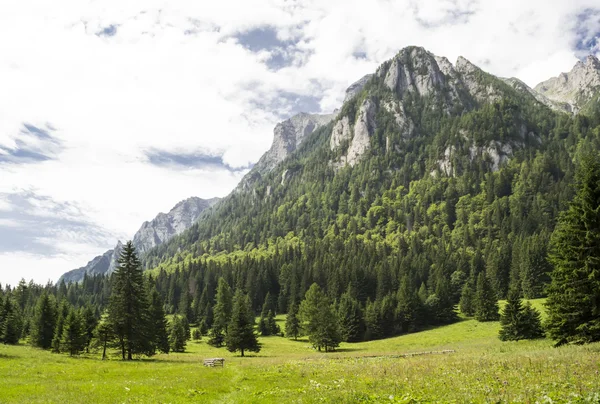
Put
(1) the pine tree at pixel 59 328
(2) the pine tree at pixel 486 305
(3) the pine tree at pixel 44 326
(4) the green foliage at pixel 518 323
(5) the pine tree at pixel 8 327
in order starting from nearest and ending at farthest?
1. (4) the green foliage at pixel 518 323
2. (1) the pine tree at pixel 59 328
3. (3) the pine tree at pixel 44 326
4. (5) the pine tree at pixel 8 327
5. (2) the pine tree at pixel 486 305

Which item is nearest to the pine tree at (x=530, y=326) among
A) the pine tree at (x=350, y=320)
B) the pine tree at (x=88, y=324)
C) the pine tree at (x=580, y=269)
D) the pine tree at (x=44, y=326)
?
the pine tree at (x=580, y=269)

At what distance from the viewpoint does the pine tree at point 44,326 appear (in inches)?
2808

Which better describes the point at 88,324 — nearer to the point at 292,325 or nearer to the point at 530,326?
the point at 292,325

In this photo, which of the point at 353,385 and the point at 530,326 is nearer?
the point at 353,385

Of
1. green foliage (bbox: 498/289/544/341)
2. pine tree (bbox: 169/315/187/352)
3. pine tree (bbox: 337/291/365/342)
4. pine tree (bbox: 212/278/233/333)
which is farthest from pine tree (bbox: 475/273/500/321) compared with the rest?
pine tree (bbox: 169/315/187/352)

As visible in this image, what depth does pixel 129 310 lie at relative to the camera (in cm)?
5259

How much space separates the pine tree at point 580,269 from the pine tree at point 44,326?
8149 cm

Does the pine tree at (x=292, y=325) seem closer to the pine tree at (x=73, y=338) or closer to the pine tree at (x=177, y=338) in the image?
the pine tree at (x=177, y=338)

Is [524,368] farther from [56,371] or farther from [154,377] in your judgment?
[56,371]

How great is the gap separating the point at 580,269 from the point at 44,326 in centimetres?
8525

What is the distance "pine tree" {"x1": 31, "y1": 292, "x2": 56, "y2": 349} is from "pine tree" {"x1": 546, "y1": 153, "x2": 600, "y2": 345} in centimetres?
8149

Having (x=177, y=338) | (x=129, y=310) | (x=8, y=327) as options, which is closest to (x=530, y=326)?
(x=129, y=310)

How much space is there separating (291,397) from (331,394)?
221 cm

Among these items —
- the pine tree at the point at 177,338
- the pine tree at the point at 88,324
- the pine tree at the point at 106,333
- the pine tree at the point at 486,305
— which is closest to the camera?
the pine tree at the point at 106,333
